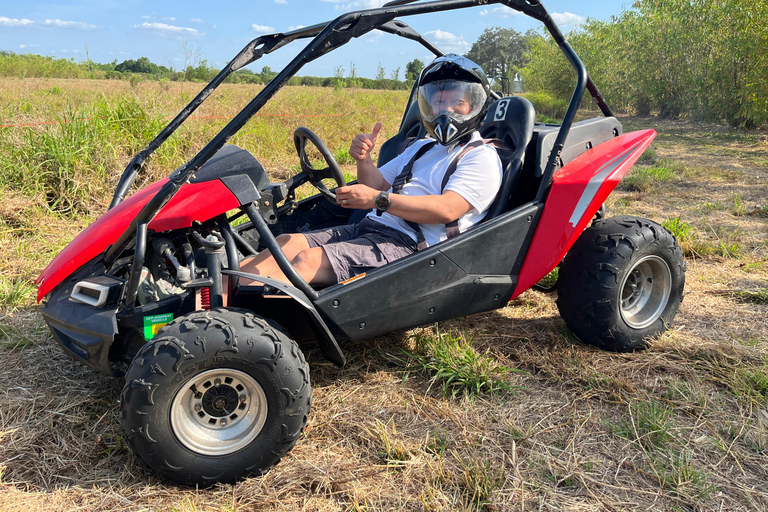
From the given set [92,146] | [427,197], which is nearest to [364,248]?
Result: [427,197]

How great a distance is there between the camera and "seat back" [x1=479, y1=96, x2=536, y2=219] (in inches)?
98.3

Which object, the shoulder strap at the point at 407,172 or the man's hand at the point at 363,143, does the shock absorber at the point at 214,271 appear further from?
the shoulder strap at the point at 407,172

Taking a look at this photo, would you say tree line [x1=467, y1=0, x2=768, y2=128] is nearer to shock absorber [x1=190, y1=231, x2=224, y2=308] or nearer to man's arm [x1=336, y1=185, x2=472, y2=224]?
man's arm [x1=336, y1=185, x2=472, y2=224]

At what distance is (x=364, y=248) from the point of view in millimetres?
2418

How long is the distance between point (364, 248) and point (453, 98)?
0.77 meters

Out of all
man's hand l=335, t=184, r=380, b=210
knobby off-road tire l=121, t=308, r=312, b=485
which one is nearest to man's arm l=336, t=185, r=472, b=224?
man's hand l=335, t=184, r=380, b=210

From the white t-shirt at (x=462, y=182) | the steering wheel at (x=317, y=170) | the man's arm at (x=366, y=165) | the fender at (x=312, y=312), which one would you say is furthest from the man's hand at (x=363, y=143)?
the fender at (x=312, y=312)

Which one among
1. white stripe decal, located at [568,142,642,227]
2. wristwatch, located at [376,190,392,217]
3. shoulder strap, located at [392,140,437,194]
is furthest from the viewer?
shoulder strap, located at [392,140,437,194]

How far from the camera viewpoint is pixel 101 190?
4.83 metres

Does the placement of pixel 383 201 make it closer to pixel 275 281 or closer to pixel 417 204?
pixel 417 204

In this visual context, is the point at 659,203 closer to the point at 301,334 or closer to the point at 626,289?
the point at 626,289

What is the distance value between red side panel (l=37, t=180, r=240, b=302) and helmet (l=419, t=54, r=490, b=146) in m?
0.96

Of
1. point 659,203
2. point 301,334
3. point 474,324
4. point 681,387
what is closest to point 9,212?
point 301,334

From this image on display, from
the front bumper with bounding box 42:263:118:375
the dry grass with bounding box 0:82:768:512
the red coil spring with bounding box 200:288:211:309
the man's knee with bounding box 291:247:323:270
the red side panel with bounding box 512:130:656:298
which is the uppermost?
the red side panel with bounding box 512:130:656:298
